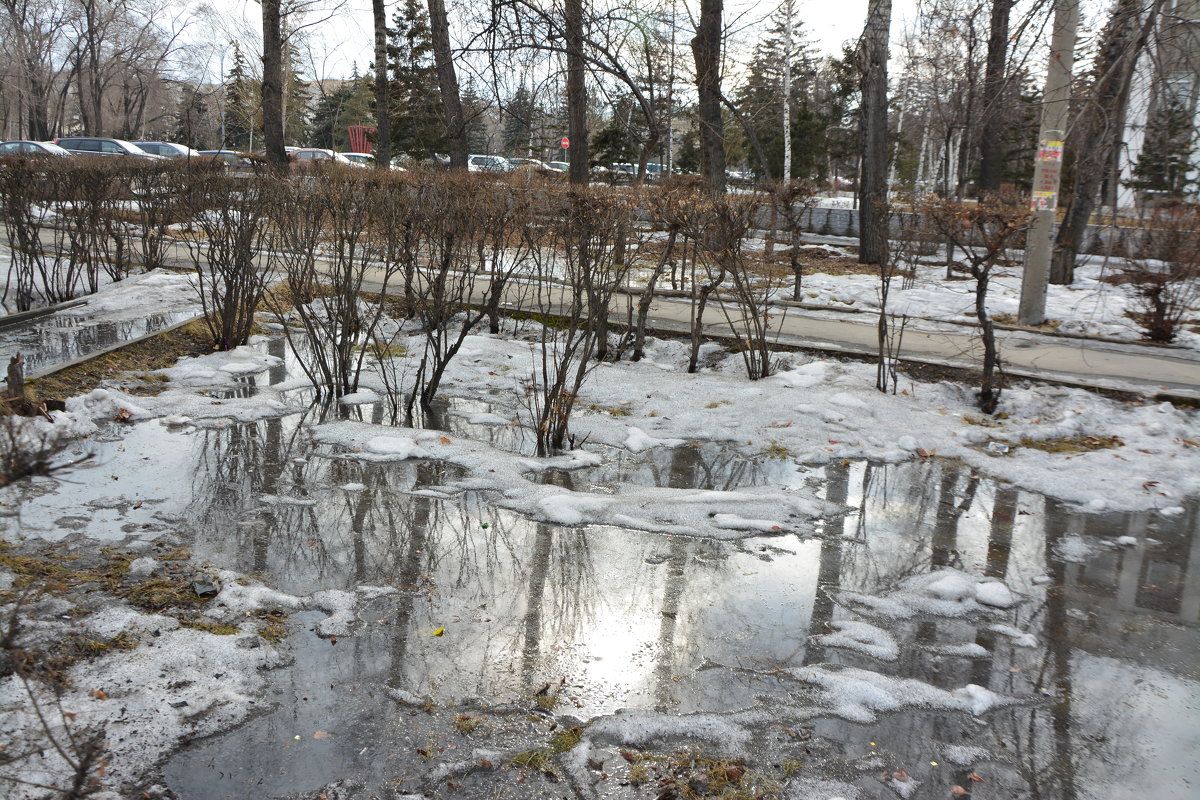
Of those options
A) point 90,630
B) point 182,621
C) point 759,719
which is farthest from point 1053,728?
point 90,630

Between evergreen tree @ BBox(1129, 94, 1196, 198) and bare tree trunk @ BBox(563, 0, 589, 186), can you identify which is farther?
bare tree trunk @ BBox(563, 0, 589, 186)

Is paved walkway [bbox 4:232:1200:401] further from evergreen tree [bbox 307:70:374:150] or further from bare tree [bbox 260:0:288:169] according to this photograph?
evergreen tree [bbox 307:70:374:150]

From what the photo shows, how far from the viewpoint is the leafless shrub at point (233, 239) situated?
7961 millimetres

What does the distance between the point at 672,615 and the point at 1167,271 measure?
767cm

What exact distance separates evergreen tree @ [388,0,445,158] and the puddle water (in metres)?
23.1

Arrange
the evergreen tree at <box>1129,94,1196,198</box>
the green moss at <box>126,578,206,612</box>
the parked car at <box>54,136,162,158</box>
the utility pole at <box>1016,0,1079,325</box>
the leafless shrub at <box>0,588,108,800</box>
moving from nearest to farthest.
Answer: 1. the leafless shrub at <box>0,588,108,800</box>
2. the green moss at <box>126,578,206,612</box>
3. the evergreen tree at <box>1129,94,1196,198</box>
4. the utility pole at <box>1016,0,1079,325</box>
5. the parked car at <box>54,136,162,158</box>

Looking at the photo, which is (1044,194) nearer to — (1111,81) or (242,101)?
(1111,81)

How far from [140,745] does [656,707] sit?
5.79 ft

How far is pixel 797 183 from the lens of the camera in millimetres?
12047

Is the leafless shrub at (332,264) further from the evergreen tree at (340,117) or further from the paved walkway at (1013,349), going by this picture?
the evergreen tree at (340,117)

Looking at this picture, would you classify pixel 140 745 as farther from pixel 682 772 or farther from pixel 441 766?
pixel 682 772

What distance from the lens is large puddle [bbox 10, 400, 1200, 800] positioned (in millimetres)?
3084

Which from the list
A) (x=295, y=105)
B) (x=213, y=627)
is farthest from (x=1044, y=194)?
(x=295, y=105)

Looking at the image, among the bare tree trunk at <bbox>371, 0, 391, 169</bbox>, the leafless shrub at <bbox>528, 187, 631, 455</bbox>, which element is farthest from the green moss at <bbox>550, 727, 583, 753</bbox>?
the bare tree trunk at <bbox>371, 0, 391, 169</bbox>
